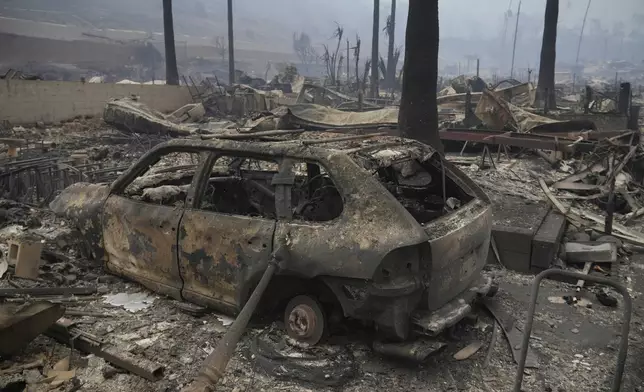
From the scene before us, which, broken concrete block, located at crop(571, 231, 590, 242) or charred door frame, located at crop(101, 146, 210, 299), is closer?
charred door frame, located at crop(101, 146, 210, 299)

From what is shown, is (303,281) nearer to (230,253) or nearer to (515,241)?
(230,253)

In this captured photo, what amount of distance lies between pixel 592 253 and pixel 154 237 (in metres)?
4.75

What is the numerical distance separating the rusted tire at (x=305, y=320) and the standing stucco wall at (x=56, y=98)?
1615 cm

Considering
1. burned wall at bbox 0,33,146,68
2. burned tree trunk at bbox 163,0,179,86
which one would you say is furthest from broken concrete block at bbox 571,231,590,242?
burned wall at bbox 0,33,146,68

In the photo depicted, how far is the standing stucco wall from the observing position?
1666 cm

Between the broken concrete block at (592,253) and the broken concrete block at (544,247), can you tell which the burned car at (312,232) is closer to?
the broken concrete block at (544,247)

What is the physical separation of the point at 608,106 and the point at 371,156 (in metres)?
19.2

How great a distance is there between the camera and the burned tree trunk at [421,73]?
909 cm

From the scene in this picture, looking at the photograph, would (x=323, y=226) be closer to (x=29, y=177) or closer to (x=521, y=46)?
(x=29, y=177)

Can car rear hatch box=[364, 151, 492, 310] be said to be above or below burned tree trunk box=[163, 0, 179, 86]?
below

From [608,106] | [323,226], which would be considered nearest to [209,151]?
[323,226]

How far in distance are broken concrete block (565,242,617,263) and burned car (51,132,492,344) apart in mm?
2099

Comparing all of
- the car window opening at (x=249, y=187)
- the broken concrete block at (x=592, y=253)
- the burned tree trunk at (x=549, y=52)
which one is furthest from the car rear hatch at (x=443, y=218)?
the burned tree trunk at (x=549, y=52)

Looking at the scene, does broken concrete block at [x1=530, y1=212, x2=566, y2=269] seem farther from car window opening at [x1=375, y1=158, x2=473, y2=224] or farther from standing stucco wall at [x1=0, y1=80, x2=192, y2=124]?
standing stucco wall at [x1=0, y1=80, x2=192, y2=124]
